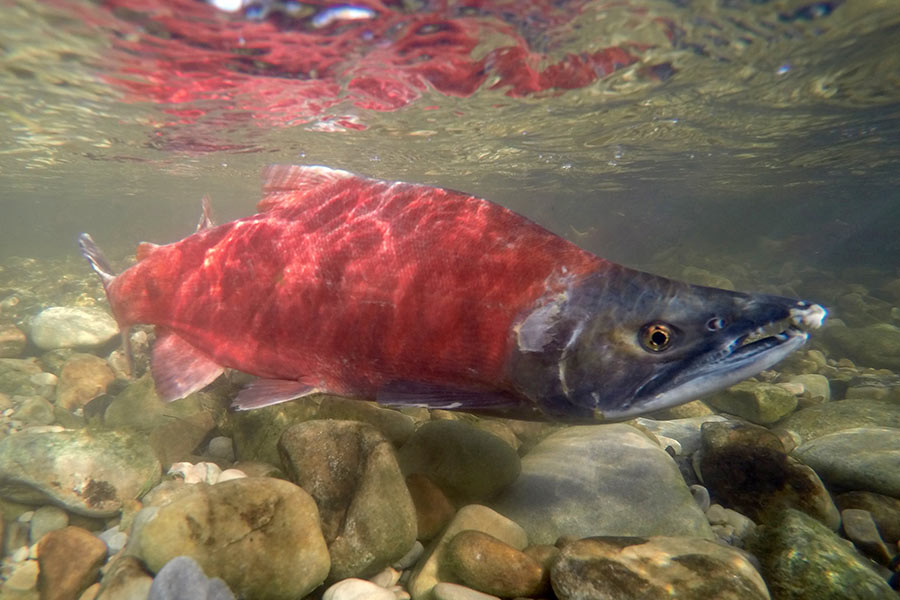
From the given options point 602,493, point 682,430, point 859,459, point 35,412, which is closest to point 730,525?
point 602,493

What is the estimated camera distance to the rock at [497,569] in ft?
7.99

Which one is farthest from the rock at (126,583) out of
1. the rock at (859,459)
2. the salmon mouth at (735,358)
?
the rock at (859,459)

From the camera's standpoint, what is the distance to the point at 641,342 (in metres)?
1.98

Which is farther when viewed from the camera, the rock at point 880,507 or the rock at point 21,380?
the rock at point 21,380

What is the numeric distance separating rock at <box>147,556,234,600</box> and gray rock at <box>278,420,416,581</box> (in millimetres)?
697

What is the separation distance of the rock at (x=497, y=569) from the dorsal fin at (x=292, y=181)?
2.65 meters

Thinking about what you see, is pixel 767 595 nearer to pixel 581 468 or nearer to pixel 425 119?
pixel 581 468

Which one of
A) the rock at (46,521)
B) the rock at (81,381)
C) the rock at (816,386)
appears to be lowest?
the rock at (81,381)

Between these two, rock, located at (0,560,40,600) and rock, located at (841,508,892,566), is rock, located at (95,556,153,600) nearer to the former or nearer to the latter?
rock, located at (0,560,40,600)

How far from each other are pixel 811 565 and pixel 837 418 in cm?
400

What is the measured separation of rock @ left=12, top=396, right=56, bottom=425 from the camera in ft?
19.5

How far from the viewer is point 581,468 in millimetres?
3637

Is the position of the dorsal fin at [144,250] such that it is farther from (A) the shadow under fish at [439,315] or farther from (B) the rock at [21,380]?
(B) the rock at [21,380]

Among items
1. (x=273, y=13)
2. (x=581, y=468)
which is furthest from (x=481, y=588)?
(x=273, y=13)
